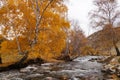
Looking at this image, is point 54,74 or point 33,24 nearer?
point 54,74

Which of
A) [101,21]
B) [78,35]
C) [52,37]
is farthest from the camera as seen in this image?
[78,35]

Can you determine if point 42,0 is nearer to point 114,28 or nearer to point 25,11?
point 25,11

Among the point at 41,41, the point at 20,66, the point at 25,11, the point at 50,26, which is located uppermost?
the point at 25,11

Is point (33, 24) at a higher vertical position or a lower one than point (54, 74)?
higher

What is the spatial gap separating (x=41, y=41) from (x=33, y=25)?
9.26 feet

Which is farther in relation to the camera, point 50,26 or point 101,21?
point 101,21

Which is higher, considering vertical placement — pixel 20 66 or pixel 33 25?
pixel 33 25

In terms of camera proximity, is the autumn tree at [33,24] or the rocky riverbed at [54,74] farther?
the autumn tree at [33,24]

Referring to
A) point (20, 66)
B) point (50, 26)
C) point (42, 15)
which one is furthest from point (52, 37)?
point (20, 66)

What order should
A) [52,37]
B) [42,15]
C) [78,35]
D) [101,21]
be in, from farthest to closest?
1. [78,35]
2. [101,21]
3. [52,37]
4. [42,15]

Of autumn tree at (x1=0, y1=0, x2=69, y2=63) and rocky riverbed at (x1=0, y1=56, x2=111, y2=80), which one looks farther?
autumn tree at (x1=0, y1=0, x2=69, y2=63)

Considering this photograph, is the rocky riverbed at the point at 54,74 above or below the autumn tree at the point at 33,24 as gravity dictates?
below

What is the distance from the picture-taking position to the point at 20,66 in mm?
24578

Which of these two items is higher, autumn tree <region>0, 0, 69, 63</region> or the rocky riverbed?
autumn tree <region>0, 0, 69, 63</region>
